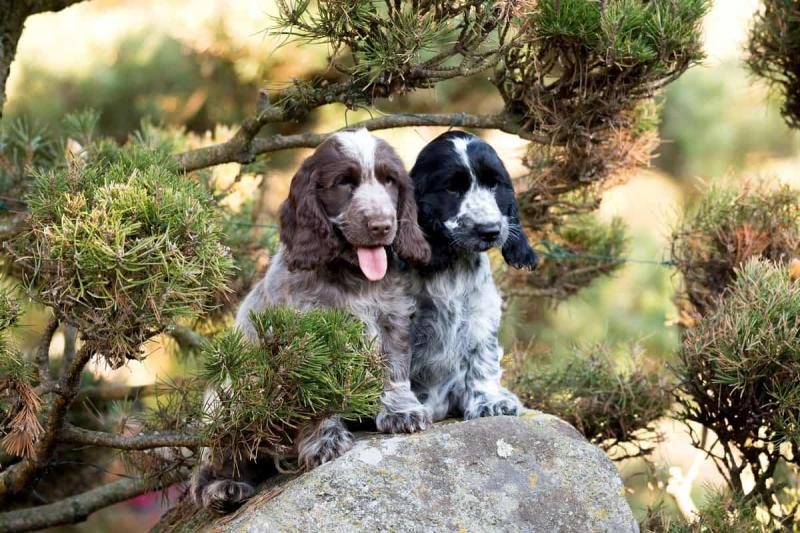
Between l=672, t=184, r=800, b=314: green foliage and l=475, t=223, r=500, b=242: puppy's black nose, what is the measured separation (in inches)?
72.8

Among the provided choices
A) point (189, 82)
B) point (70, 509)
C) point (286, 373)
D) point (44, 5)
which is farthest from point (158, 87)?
point (286, 373)

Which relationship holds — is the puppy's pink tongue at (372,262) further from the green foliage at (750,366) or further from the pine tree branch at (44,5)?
the pine tree branch at (44,5)

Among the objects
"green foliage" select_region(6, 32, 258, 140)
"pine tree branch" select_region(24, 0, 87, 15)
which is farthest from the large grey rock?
"green foliage" select_region(6, 32, 258, 140)

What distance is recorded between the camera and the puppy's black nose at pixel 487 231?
472 cm

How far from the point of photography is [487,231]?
15.5 feet

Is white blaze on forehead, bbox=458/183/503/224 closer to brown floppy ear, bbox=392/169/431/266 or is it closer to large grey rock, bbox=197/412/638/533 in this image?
brown floppy ear, bbox=392/169/431/266

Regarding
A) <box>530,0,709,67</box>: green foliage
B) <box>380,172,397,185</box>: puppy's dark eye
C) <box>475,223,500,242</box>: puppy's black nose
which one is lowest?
<box>475,223,500,242</box>: puppy's black nose

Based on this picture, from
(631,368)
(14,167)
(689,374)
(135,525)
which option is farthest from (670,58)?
(135,525)

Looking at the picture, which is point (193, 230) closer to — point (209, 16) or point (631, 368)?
point (631, 368)

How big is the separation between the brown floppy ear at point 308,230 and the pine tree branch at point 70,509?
194 centimetres

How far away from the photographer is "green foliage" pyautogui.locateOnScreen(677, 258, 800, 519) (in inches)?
205

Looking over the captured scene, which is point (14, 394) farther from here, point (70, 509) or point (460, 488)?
point (70, 509)

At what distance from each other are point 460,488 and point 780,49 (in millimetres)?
3664

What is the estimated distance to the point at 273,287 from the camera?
189 inches
